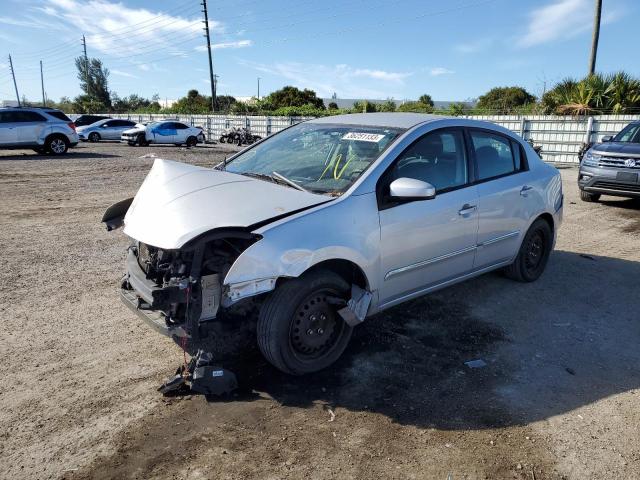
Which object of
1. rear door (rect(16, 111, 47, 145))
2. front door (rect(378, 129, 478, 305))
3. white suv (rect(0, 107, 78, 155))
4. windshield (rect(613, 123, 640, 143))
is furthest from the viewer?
rear door (rect(16, 111, 47, 145))

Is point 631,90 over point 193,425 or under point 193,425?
over

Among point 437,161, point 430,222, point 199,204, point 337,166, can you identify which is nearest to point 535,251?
point 437,161

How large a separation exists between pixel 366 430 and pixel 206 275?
1.34 metres

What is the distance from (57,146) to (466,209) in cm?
1847

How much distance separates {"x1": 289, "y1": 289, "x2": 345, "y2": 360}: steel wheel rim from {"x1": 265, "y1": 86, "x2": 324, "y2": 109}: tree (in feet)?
149

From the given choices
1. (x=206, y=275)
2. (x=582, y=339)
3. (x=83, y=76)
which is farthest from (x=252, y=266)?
(x=83, y=76)

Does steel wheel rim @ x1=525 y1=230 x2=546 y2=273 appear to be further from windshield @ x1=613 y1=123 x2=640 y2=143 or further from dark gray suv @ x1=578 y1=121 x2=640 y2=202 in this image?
windshield @ x1=613 y1=123 x2=640 y2=143

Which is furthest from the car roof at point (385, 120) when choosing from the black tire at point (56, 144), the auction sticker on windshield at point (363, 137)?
the black tire at point (56, 144)

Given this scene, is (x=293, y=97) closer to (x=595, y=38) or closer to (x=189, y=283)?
(x=595, y=38)

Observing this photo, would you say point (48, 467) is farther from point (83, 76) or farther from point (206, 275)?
point (83, 76)

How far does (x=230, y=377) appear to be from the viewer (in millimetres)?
3291

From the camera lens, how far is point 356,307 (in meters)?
3.58

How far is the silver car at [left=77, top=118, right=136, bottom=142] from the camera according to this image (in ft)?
96.3

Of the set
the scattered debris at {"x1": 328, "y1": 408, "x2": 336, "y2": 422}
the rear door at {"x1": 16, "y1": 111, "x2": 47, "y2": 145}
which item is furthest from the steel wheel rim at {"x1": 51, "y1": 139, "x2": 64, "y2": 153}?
the scattered debris at {"x1": 328, "y1": 408, "x2": 336, "y2": 422}
